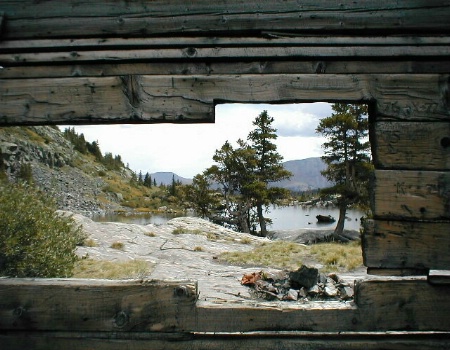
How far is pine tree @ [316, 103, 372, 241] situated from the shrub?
2288 cm

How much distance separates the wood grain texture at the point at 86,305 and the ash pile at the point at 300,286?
22.8 feet

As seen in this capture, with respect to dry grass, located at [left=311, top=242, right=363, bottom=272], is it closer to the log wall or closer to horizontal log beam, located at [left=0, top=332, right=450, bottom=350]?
horizontal log beam, located at [left=0, top=332, right=450, bottom=350]

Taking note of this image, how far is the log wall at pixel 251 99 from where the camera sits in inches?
126

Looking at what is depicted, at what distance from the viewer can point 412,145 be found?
10.7 feet

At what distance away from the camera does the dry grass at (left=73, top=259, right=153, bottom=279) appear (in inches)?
455

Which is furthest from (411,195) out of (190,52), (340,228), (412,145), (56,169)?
(56,169)

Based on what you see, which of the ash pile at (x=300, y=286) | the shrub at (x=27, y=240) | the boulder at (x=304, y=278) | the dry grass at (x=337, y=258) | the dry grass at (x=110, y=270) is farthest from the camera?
the dry grass at (x=337, y=258)

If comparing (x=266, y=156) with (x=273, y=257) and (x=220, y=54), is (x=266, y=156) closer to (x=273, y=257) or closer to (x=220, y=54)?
(x=273, y=257)

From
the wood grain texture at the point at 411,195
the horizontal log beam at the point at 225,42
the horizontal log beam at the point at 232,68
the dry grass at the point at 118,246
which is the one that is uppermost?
the horizontal log beam at the point at 225,42

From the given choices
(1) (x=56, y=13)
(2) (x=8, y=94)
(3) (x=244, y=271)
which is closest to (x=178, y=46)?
(1) (x=56, y=13)

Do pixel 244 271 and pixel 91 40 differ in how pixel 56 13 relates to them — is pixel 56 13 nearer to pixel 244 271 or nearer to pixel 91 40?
pixel 91 40

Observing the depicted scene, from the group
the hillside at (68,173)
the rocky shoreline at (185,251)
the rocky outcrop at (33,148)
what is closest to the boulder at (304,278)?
the rocky shoreline at (185,251)

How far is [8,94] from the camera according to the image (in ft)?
11.2

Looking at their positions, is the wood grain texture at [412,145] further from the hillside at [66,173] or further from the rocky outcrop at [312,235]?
the hillside at [66,173]
